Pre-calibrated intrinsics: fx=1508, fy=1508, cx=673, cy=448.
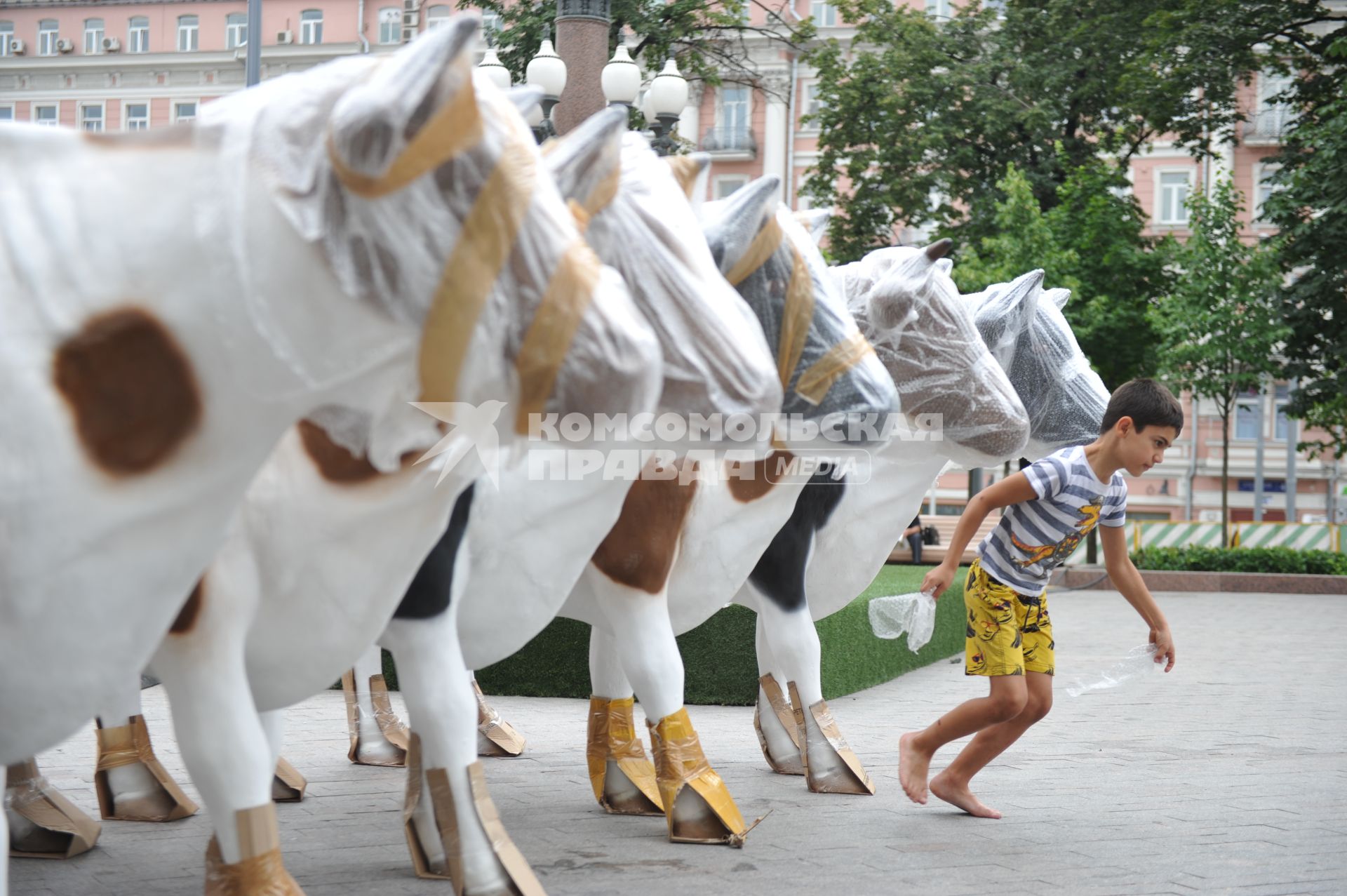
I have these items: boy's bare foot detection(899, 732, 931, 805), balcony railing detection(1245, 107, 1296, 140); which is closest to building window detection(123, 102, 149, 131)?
balcony railing detection(1245, 107, 1296, 140)

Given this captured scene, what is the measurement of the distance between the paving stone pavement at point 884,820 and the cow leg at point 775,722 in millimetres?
123

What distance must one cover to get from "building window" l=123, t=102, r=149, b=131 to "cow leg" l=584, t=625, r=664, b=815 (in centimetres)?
3024

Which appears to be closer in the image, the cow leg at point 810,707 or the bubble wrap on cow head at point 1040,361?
the cow leg at point 810,707

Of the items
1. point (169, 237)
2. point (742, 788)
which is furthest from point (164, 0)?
point (169, 237)

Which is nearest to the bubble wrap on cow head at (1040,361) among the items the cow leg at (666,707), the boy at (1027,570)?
the boy at (1027,570)

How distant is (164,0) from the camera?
4034 centimetres

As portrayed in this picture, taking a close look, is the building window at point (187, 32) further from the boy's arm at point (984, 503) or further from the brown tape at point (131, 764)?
the boy's arm at point (984, 503)

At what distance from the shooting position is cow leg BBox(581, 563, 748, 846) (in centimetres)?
556

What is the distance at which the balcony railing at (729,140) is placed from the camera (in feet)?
141

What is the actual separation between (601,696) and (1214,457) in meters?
38.0

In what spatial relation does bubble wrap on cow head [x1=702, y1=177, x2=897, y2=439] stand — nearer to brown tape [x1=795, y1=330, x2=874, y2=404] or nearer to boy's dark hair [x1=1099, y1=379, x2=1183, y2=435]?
Answer: brown tape [x1=795, y1=330, x2=874, y2=404]

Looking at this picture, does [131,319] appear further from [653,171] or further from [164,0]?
[164,0]

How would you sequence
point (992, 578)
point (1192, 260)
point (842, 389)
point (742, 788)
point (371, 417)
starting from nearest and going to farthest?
point (371, 417)
point (842, 389)
point (992, 578)
point (742, 788)
point (1192, 260)

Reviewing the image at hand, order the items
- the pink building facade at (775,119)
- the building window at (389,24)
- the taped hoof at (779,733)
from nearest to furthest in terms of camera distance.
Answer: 1. the taped hoof at (779,733)
2. the pink building facade at (775,119)
3. the building window at (389,24)
